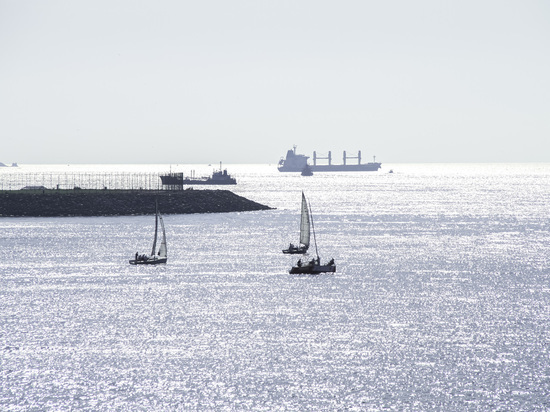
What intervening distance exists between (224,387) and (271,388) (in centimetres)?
252

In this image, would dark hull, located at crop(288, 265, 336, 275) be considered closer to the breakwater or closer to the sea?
the sea

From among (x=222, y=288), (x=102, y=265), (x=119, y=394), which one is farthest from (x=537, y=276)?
(x=119, y=394)

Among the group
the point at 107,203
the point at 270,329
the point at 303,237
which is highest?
the point at 107,203

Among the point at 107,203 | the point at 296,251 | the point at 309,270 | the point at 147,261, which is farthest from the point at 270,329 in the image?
the point at 107,203

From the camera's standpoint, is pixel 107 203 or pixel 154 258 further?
pixel 107 203

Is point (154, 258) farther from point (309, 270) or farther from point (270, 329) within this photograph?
point (270, 329)

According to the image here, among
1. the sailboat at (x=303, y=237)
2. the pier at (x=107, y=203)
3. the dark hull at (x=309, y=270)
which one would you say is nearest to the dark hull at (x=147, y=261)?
the dark hull at (x=309, y=270)

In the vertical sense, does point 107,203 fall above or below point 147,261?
above

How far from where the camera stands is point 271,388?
46156mm

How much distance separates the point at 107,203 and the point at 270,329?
11579cm

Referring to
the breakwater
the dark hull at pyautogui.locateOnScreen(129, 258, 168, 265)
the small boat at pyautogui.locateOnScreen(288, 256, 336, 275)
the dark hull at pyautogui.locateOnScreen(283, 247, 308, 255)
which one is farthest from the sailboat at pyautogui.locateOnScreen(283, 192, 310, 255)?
the breakwater

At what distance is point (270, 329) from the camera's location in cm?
5991

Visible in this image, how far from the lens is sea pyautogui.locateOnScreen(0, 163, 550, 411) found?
45.1 metres

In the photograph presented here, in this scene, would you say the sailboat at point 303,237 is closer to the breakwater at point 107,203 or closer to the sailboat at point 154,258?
the sailboat at point 154,258
